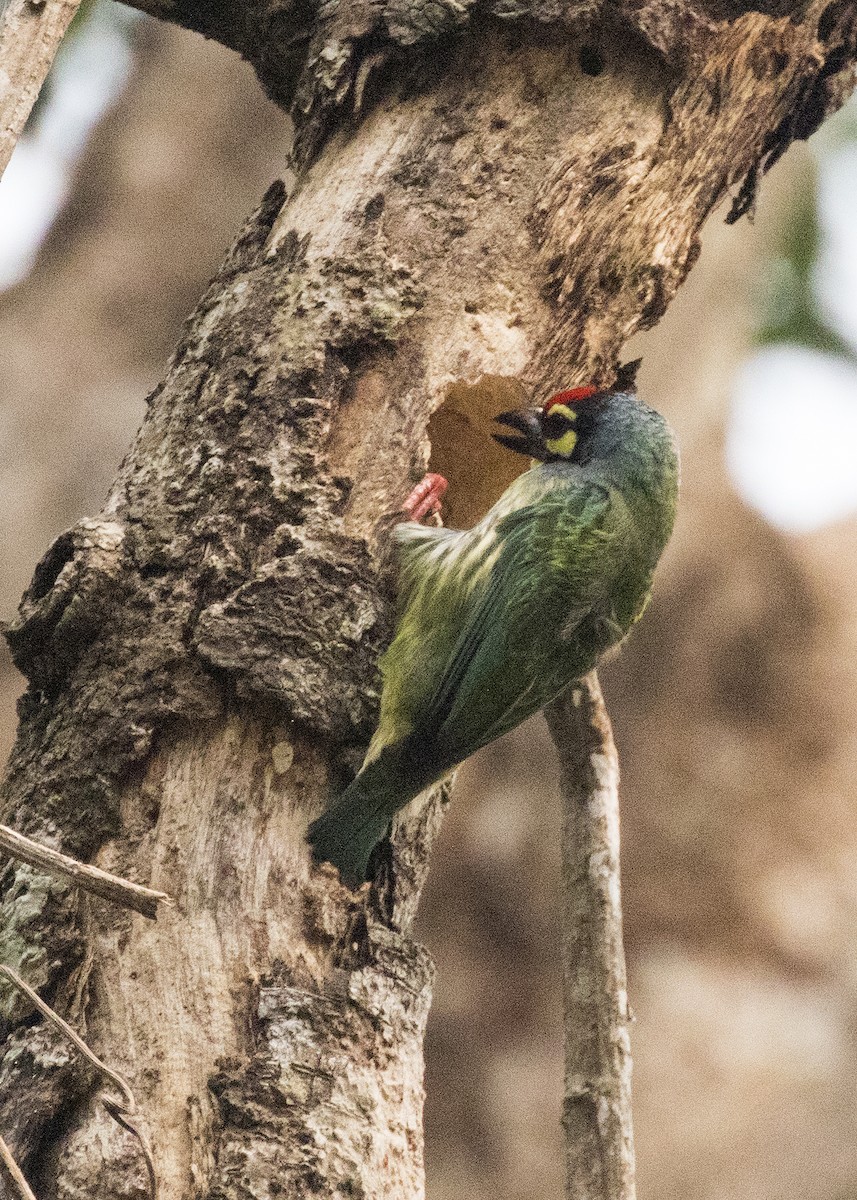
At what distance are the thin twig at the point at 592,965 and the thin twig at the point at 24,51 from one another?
160 cm

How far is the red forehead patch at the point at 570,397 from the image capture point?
2.75m

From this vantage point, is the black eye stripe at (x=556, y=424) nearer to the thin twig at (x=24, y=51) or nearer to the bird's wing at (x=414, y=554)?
the bird's wing at (x=414, y=554)

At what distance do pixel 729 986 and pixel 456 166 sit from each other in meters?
5.42

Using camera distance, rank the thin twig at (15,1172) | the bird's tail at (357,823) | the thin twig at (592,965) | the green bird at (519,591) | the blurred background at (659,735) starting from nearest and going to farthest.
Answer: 1. the thin twig at (15,1172)
2. the bird's tail at (357,823)
3. the green bird at (519,591)
4. the thin twig at (592,965)
5. the blurred background at (659,735)

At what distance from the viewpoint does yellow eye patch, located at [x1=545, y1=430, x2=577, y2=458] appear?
2.79 metres

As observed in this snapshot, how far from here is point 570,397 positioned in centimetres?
275

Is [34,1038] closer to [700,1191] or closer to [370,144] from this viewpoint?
[370,144]

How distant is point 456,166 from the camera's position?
2.64 meters

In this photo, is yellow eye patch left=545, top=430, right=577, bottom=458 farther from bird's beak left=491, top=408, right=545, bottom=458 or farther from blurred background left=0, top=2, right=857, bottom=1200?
blurred background left=0, top=2, right=857, bottom=1200

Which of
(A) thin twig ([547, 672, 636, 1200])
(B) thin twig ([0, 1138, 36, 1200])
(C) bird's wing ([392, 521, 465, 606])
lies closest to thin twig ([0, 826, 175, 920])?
(B) thin twig ([0, 1138, 36, 1200])

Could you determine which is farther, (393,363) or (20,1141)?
(393,363)

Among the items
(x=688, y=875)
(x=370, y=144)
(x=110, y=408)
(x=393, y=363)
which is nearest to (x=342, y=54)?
(x=370, y=144)

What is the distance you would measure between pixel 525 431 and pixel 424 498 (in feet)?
1.29

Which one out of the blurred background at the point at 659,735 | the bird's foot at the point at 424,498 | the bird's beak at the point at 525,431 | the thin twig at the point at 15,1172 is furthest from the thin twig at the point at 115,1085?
the blurred background at the point at 659,735
